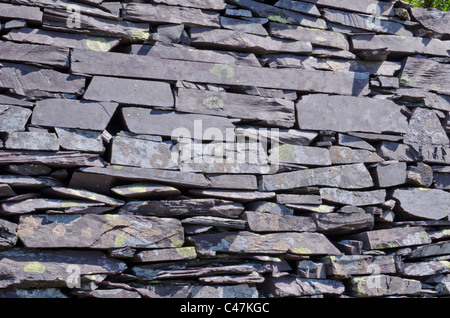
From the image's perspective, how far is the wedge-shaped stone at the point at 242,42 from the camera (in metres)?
4.42

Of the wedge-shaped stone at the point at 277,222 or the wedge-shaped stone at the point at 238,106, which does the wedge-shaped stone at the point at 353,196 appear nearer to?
the wedge-shaped stone at the point at 277,222

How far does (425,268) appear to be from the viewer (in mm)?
4617

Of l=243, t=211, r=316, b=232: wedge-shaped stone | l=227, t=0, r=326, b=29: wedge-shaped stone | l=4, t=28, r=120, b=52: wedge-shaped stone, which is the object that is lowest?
l=243, t=211, r=316, b=232: wedge-shaped stone

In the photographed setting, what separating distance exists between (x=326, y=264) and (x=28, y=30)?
2.87 meters

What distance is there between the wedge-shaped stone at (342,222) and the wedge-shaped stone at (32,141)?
2.07 m

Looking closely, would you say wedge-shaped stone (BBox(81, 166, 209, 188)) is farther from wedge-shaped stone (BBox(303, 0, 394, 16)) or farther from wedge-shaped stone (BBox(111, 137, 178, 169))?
wedge-shaped stone (BBox(303, 0, 394, 16))

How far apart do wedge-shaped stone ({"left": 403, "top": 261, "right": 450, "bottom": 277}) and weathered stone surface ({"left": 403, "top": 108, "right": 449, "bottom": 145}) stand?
3.44 ft

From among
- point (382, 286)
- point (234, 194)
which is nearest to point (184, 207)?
point (234, 194)

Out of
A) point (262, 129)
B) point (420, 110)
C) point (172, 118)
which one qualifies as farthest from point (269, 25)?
point (420, 110)

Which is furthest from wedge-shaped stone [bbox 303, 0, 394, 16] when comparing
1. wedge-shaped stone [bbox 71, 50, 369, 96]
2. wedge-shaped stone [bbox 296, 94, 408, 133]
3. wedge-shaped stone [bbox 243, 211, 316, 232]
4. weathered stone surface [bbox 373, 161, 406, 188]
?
wedge-shaped stone [bbox 243, 211, 316, 232]

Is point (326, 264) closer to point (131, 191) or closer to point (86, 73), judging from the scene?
point (131, 191)

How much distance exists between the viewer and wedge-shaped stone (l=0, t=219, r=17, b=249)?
3605 mm

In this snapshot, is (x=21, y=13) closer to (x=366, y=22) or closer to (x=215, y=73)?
(x=215, y=73)

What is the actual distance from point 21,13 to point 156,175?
1.51m
